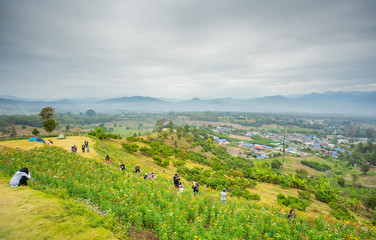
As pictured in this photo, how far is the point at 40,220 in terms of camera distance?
6719mm

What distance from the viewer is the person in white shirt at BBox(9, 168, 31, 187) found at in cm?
947

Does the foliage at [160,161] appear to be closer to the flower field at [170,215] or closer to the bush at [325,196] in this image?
the flower field at [170,215]

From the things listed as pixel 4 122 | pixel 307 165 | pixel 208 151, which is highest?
pixel 4 122

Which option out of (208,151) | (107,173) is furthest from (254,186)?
(208,151)

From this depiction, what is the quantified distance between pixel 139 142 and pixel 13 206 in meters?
37.6

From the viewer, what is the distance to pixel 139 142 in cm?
4475

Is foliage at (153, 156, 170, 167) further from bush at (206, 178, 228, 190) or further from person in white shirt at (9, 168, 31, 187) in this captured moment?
person in white shirt at (9, 168, 31, 187)

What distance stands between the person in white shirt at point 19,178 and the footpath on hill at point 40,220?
3.02ft

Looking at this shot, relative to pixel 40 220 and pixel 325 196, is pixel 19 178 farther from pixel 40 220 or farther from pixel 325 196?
pixel 325 196

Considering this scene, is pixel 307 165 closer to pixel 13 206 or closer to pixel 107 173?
pixel 107 173

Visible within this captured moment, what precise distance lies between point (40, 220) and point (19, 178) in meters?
4.95

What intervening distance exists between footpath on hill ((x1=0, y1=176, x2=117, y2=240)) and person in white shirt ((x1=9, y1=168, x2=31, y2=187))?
3.02 ft

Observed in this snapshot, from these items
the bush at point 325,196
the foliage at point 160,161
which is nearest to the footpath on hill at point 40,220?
the foliage at point 160,161

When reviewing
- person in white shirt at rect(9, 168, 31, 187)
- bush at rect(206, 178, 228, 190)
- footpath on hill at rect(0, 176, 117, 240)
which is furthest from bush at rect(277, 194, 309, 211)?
person in white shirt at rect(9, 168, 31, 187)
